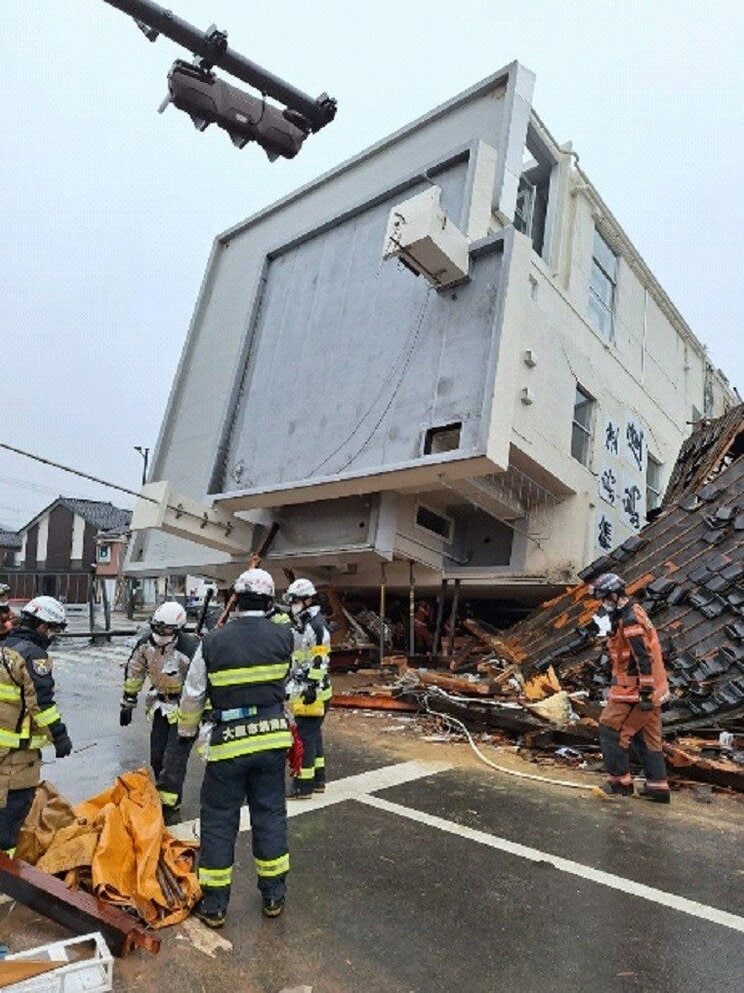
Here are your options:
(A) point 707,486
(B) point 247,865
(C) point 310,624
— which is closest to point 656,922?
(B) point 247,865

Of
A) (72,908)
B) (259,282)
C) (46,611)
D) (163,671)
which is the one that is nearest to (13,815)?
(72,908)

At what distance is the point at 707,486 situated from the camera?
10781mm

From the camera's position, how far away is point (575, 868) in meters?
4.37

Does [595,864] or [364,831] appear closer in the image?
[595,864]

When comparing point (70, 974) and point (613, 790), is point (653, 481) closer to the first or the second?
point (613, 790)

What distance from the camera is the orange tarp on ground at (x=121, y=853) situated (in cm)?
359

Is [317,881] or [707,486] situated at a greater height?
[707,486]

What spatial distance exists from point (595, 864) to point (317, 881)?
1.85 m

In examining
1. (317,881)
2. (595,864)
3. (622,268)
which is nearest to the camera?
(317,881)

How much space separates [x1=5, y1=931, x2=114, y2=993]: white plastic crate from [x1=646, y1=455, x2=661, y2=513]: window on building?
16.3m

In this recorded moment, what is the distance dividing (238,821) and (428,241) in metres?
9.81

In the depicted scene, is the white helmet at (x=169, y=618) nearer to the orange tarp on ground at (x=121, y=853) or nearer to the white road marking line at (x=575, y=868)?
the orange tarp on ground at (x=121, y=853)

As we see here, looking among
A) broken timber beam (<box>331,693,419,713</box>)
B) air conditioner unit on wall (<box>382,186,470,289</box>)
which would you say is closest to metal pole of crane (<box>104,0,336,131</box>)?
air conditioner unit on wall (<box>382,186,470,289</box>)

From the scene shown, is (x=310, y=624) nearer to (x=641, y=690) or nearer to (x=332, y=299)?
(x=641, y=690)
